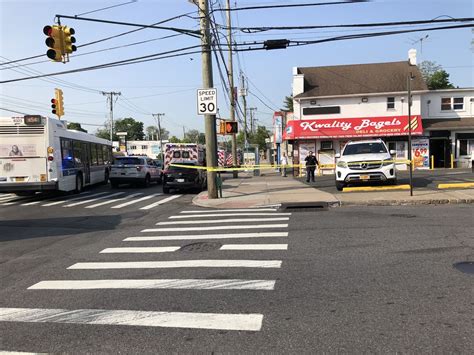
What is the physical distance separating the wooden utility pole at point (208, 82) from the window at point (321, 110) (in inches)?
652

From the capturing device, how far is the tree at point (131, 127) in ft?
493

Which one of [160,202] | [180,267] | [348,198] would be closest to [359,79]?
[348,198]

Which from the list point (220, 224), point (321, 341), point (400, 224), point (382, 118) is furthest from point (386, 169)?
point (382, 118)

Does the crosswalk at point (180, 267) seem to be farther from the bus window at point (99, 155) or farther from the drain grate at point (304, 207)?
the bus window at point (99, 155)

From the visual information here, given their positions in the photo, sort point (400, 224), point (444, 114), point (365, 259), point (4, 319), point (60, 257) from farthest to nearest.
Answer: point (444, 114), point (400, 224), point (60, 257), point (365, 259), point (4, 319)

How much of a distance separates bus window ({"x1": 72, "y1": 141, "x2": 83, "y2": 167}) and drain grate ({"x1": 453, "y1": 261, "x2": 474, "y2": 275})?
59.5ft

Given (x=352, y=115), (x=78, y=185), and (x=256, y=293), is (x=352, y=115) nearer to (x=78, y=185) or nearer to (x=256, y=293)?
(x=78, y=185)

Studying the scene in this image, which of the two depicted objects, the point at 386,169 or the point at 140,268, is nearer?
the point at 140,268

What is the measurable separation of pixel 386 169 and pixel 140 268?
11.6m

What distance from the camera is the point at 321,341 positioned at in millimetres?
3982

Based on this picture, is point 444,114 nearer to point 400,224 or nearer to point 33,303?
point 400,224

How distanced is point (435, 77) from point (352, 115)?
37973 millimetres

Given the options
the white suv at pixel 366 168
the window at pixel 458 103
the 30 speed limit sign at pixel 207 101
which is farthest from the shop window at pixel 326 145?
the 30 speed limit sign at pixel 207 101

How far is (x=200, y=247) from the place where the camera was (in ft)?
27.2
